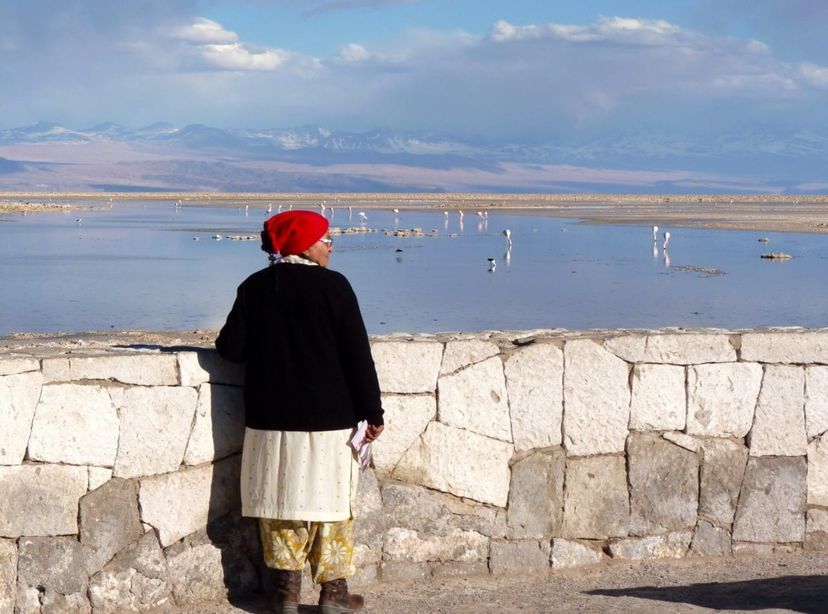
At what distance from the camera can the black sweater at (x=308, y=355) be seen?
175 inches

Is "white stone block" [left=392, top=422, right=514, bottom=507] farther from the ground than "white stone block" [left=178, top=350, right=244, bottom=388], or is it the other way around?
"white stone block" [left=178, top=350, right=244, bottom=388]

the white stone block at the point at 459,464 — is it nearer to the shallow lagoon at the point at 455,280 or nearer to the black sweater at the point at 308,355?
the black sweater at the point at 308,355

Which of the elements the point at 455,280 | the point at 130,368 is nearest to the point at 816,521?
the point at 130,368

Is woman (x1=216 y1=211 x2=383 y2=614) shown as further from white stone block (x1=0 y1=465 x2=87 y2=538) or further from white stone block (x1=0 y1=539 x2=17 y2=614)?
white stone block (x1=0 y1=539 x2=17 y2=614)

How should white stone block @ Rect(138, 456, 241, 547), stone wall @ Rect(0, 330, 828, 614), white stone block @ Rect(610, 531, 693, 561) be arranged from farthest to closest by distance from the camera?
white stone block @ Rect(610, 531, 693, 561) → white stone block @ Rect(138, 456, 241, 547) → stone wall @ Rect(0, 330, 828, 614)

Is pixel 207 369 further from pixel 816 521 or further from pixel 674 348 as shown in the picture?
pixel 816 521

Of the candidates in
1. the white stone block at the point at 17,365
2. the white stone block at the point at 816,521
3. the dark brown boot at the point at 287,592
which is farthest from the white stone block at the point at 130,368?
the white stone block at the point at 816,521

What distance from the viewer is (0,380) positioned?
4.38 metres

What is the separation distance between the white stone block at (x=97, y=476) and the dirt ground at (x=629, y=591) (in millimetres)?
546

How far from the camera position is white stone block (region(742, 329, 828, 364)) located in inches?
211

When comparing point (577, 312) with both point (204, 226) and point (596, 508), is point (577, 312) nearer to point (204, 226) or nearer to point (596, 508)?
point (596, 508)

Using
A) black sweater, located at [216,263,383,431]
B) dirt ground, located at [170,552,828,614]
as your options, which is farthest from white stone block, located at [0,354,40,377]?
dirt ground, located at [170,552,828,614]

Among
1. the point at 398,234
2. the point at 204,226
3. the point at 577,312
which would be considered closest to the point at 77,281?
the point at 577,312

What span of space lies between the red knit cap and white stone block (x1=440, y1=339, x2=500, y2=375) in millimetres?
781
